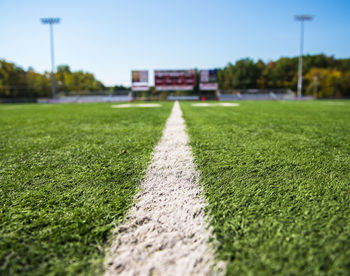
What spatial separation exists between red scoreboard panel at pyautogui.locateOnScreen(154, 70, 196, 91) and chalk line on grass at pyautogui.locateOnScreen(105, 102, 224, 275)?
28802mm

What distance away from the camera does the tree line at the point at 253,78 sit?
39.1 meters

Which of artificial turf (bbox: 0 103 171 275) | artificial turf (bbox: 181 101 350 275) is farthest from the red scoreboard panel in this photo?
artificial turf (bbox: 181 101 350 275)

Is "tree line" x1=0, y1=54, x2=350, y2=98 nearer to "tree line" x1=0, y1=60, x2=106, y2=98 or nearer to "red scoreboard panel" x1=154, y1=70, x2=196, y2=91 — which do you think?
"tree line" x1=0, y1=60, x2=106, y2=98

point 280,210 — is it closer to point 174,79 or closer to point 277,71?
point 174,79

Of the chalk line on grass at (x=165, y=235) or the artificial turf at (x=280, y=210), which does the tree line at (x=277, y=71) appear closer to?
the artificial turf at (x=280, y=210)

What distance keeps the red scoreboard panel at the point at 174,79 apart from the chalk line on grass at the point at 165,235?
28802mm

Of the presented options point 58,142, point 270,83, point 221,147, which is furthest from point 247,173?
point 270,83

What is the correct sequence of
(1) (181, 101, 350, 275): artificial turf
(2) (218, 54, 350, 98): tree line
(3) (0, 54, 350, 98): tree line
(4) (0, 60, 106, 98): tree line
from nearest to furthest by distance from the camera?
(1) (181, 101, 350, 275): artificial turf → (4) (0, 60, 106, 98): tree line → (3) (0, 54, 350, 98): tree line → (2) (218, 54, 350, 98): tree line

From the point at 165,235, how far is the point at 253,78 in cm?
5194

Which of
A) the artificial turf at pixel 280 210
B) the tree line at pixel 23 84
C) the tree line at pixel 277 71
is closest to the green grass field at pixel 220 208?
the artificial turf at pixel 280 210

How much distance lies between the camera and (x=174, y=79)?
2873 cm

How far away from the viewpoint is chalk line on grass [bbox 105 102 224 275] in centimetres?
55

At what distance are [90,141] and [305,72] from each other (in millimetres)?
56202

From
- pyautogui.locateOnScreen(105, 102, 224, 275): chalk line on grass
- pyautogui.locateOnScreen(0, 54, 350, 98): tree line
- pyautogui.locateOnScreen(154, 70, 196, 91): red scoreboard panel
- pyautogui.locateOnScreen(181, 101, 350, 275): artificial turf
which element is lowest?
pyautogui.locateOnScreen(105, 102, 224, 275): chalk line on grass
